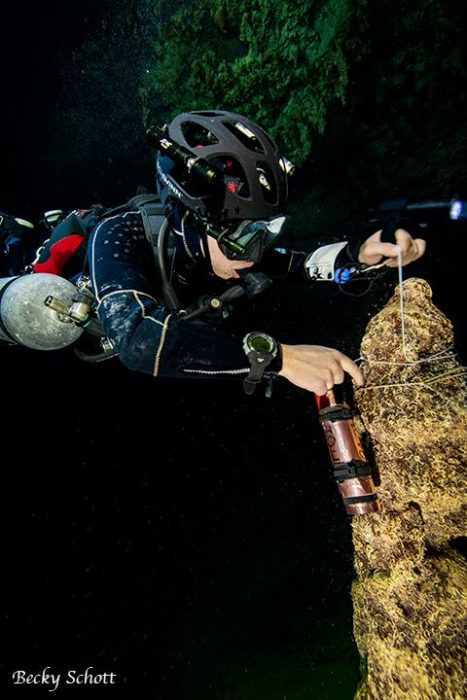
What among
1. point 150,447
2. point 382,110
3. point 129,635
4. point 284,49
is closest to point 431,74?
point 382,110

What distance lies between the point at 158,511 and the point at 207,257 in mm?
5851

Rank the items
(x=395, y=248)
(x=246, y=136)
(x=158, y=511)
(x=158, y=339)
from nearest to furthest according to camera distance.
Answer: (x=158, y=339) → (x=395, y=248) → (x=246, y=136) → (x=158, y=511)

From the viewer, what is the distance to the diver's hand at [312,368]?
5.73 ft

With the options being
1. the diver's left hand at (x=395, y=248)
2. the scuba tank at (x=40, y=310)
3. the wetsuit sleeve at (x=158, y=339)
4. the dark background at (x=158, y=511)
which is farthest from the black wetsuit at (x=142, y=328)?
the dark background at (x=158, y=511)

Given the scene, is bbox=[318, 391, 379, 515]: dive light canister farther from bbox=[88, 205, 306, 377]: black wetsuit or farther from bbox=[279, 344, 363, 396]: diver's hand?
bbox=[88, 205, 306, 377]: black wetsuit

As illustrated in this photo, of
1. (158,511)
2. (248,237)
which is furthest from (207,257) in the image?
(158,511)

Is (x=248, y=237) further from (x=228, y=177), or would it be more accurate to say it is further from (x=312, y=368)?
(x=312, y=368)

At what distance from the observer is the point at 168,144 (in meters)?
2.15

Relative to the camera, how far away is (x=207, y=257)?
2408 millimetres

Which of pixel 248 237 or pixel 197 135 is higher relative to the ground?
pixel 197 135

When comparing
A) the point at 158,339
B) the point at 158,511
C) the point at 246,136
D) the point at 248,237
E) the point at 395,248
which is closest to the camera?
the point at 158,339

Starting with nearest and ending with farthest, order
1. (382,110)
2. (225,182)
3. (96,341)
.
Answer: (225,182)
(96,341)
(382,110)

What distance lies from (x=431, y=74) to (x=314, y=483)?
6.27m

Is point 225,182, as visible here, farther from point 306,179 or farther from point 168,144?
point 306,179
